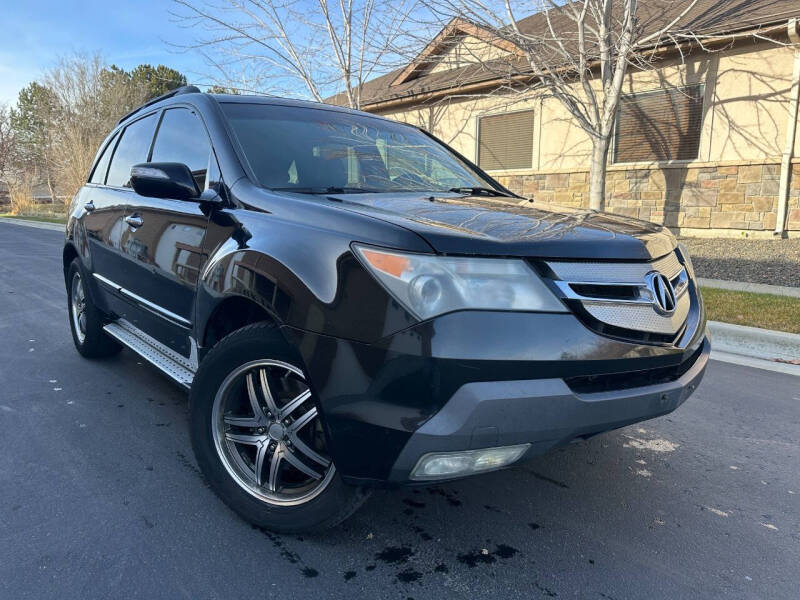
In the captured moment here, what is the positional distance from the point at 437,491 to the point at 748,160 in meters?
11.7

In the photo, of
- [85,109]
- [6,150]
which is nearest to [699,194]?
[85,109]

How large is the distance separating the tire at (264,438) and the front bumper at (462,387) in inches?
9.6

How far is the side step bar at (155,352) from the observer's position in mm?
2951

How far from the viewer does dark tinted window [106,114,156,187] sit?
382 cm

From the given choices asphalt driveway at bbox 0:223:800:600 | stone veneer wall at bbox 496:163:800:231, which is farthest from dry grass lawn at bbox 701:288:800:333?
stone veneer wall at bbox 496:163:800:231

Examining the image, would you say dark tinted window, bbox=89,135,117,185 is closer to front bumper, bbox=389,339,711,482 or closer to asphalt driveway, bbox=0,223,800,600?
asphalt driveway, bbox=0,223,800,600

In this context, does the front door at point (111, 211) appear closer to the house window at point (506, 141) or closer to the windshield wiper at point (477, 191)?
the windshield wiper at point (477, 191)

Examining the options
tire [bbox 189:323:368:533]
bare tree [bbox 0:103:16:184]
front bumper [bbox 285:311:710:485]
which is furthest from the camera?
bare tree [bbox 0:103:16:184]

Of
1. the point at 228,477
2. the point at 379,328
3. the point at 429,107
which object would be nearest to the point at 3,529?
the point at 228,477

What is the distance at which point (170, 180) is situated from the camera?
2670 mm

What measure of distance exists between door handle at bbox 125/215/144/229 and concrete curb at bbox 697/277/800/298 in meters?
6.79

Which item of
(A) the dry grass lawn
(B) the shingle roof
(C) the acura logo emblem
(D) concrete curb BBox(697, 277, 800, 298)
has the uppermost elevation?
(B) the shingle roof

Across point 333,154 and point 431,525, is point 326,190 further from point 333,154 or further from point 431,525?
point 431,525

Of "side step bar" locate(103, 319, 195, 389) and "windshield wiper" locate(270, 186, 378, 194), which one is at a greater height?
"windshield wiper" locate(270, 186, 378, 194)
